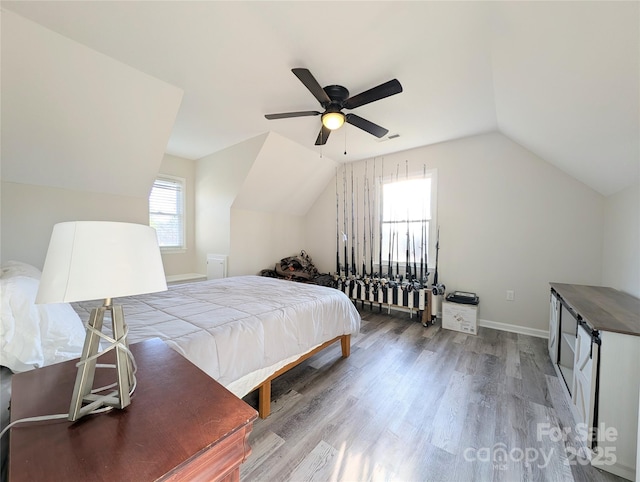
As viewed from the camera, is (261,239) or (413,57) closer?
(413,57)

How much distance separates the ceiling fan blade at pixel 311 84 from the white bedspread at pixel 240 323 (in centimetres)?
164

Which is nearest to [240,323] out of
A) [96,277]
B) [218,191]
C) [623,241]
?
[96,277]

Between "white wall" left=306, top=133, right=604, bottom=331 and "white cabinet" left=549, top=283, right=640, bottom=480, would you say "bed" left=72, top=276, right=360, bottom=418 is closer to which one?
"white cabinet" left=549, top=283, right=640, bottom=480

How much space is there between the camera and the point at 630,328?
1295 millimetres

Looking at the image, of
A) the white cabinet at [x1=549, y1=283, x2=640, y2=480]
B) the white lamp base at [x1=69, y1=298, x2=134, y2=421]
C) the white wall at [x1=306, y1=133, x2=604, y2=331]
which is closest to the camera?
the white lamp base at [x1=69, y1=298, x2=134, y2=421]

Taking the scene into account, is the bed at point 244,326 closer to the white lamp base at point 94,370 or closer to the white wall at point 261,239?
the white lamp base at point 94,370

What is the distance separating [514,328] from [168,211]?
204 inches

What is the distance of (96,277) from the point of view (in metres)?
0.61

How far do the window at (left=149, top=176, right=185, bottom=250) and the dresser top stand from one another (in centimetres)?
477

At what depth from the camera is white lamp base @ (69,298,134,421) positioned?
2.07 ft

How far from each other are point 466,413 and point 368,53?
2.63 meters

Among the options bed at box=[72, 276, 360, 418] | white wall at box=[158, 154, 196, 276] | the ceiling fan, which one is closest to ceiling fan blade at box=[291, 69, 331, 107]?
the ceiling fan

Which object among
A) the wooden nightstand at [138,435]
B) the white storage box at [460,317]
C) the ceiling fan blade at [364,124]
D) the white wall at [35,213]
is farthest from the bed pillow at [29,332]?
the white storage box at [460,317]

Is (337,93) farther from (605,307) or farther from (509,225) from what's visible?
(509,225)
